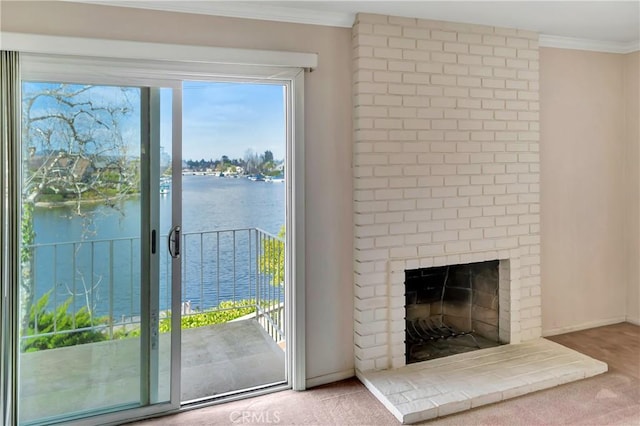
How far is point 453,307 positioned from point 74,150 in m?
2.93

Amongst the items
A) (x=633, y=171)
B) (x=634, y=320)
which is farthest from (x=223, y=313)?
(x=633, y=171)

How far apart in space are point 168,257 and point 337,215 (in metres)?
1.12

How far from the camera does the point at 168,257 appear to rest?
7.93 feet

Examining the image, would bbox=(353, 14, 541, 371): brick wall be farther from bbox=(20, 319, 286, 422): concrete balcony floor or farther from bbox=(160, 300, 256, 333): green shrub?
bbox=(160, 300, 256, 333): green shrub

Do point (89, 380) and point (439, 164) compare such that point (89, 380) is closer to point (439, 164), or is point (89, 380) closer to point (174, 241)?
point (174, 241)

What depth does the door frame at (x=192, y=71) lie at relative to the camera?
7.01ft

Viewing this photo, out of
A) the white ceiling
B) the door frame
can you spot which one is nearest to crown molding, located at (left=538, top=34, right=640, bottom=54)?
the white ceiling

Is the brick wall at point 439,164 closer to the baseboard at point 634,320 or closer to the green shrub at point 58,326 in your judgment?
the baseboard at point 634,320

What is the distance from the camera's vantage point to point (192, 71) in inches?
94.0

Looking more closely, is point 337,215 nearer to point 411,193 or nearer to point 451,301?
point 411,193

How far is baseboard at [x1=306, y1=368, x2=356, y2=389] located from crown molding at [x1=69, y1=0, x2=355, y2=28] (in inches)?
93.0

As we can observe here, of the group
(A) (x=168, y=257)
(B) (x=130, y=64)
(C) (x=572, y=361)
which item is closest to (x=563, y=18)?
(C) (x=572, y=361)

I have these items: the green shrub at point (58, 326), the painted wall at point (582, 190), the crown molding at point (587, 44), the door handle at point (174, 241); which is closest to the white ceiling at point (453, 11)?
the crown molding at point (587, 44)

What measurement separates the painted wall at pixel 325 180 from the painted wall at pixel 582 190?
1798mm
